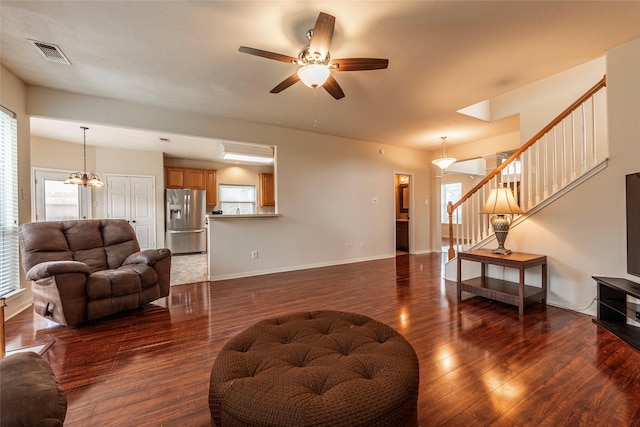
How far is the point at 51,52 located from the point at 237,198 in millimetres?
5271

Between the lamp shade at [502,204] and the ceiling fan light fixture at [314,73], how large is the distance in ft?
7.85

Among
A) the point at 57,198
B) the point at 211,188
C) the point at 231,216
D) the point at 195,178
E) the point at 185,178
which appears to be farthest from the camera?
the point at 211,188

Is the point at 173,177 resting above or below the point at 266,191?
above

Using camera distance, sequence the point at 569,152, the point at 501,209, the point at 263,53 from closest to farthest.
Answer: the point at 263,53, the point at 501,209, the point at 569,152

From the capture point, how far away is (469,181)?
8914mm

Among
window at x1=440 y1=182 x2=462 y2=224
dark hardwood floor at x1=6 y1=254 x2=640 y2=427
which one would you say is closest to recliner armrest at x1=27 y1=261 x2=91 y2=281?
dark hardwood floor at x1=6 y1=254 x2=640 y2=427

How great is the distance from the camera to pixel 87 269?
255 cm

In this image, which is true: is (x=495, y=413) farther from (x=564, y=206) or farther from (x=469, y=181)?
(x=469, y=181)

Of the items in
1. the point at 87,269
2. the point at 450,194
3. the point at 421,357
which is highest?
the point at 450,194

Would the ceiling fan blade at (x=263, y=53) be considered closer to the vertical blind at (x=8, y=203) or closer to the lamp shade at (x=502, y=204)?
the lamp shade at (x=502, y=204)

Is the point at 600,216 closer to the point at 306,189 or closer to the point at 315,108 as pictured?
the point at 315,108

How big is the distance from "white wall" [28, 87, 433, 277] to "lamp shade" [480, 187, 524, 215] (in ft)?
8.99

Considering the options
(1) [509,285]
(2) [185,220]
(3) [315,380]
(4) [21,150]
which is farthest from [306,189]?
(3) [315,380]

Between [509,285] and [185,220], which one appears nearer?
[509,285]
